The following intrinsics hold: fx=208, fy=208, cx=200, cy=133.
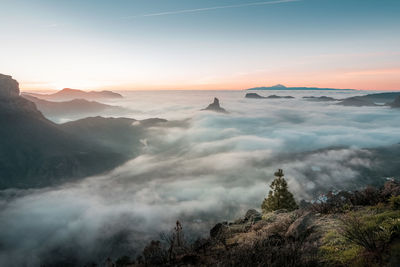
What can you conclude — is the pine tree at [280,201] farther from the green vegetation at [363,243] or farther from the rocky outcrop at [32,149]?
the rocky outcrop at [32,149]

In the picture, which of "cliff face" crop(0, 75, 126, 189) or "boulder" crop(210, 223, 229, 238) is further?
"cliff face" crop(0, 75, 126, 189)

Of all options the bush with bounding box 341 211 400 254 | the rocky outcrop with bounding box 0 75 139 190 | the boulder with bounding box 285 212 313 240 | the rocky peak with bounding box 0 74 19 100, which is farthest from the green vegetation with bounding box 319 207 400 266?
the rocky peak with bounding box 0 74 19 100

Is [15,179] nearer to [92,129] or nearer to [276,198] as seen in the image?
[92,129]

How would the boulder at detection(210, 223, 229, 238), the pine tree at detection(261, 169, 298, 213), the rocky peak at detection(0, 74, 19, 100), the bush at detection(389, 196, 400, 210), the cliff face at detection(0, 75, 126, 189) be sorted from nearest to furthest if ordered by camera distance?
the bush at detection(389, 196, 400, 210) → the boulder at detection(210, 223, 229, 238) → the pine tree at detection(261, 169, 298, 213) → the cliff face at detection(0, 75, 126, 189) → the rocky peak at detection(0, 74, 19, 100)

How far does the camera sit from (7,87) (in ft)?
420

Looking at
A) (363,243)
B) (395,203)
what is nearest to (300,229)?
(395,203)

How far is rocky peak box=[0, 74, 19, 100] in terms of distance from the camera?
126 m

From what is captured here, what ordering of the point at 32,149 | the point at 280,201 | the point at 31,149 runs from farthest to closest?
the point at 32,149 → the point at 31,149 → the point at 280,201

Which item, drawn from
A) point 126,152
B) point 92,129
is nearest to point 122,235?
point 126,152

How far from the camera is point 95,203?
129 meters

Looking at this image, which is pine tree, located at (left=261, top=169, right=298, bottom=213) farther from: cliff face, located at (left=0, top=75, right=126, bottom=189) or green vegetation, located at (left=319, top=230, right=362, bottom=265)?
cliff face, located at (left=0, top=75, right=126, bottom=189)

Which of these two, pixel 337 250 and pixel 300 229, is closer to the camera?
pixel 337 250

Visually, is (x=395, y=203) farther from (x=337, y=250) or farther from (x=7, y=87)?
(x=7, y=87)

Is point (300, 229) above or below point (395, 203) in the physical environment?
below
